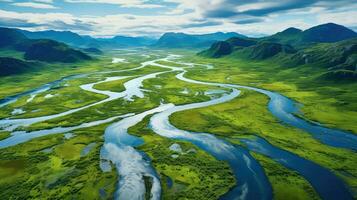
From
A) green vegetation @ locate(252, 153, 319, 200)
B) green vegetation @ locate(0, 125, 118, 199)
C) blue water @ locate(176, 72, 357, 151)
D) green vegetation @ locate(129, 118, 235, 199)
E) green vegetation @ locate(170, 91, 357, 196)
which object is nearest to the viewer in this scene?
green vegetation @ locate(252, 153, 319, 200)

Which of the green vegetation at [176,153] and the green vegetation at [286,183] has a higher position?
the green vegetation at [286,183]

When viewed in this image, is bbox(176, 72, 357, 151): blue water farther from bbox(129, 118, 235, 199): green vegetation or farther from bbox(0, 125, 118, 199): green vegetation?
bbox(0, 125, 118, 199): green vegetation

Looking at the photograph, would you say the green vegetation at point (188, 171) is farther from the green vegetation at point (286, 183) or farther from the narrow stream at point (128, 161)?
the green vegetation at point (286, 183)

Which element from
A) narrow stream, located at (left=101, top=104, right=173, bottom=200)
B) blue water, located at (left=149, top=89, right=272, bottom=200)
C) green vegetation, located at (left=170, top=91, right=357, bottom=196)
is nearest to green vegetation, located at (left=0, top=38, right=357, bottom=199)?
green vegetation, located at (left=170, top=91, right=357, bottom=196)

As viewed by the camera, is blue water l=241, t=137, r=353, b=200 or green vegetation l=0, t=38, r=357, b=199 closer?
blue water l=241, t=137, r=353, b=200

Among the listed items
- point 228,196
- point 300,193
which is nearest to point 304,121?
point 300,193

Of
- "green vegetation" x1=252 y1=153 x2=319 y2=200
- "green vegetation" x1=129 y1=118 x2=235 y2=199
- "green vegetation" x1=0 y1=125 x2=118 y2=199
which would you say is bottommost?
"green vegetation" x1=0 y1=125 x2=118 y2=199

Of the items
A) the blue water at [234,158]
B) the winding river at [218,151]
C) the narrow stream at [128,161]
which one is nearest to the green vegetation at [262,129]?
the winding river at [218,151]

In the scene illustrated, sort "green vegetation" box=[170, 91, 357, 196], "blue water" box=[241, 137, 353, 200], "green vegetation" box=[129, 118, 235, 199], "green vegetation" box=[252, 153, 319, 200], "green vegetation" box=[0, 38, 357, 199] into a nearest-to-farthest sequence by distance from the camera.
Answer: "green vegetation" box=[252, 153, 319, 200] < "blue water" box=[241, 137, 353, 200] < "green vegetation" box=[129, 118, 235, 199] < "green vegetation" box=[0, 38, 357, 199] < "green vegetation" box=[170, 91, 357, 196]

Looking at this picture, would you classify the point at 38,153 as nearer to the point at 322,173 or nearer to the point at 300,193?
the point at 300,193

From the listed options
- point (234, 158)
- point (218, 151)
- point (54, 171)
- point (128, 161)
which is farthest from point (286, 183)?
point (54, 171)
